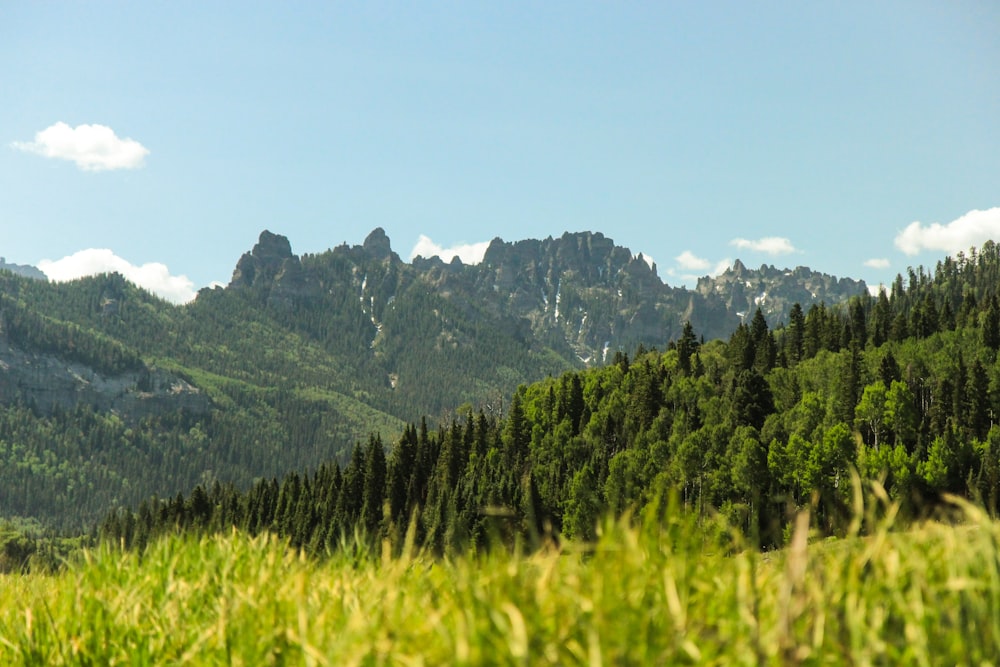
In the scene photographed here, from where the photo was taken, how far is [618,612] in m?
4.85

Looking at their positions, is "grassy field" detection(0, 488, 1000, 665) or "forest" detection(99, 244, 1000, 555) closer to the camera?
"grassy field" detection(0, 488, 1000, 665)

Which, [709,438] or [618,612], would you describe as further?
[709,438]

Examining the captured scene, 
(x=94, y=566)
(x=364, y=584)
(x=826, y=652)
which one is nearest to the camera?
(x=826, y=652)

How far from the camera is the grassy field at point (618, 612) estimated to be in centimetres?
450

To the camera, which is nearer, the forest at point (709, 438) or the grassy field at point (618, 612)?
the grassy field at point (618, 612)

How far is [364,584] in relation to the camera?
7.57 meters

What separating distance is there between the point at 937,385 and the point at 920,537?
6433 inches

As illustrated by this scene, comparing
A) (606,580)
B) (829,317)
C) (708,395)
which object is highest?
(829,317)

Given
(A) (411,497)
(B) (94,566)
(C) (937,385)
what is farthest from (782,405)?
(B) (94,566)

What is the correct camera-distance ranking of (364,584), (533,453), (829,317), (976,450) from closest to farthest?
(364,584)
(976,450)
(533,453)
(829,317)

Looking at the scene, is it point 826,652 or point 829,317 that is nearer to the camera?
point 826,652

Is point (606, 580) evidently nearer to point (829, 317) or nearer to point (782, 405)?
point (782, 405)

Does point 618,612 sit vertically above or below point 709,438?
below

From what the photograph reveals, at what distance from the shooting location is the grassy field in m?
4.50
